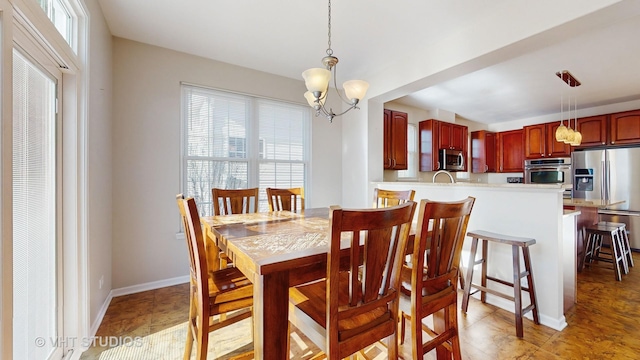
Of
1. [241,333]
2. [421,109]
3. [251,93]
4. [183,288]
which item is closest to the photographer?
[241,333]

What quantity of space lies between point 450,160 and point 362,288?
4331 mm

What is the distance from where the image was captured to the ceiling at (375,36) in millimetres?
2117

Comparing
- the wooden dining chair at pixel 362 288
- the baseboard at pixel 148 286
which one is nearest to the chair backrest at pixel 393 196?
the wooden dining chair at pixel 362 288

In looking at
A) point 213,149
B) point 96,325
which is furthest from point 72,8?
point 96,325

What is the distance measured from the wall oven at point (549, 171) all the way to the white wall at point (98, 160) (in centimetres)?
675

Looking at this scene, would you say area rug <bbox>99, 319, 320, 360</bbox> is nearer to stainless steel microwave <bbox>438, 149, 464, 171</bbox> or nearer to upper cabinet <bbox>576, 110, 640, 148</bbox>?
stainless steel microwave <bbox>438, 149, 464, 171</bbox>

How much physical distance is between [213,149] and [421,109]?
371 centimetres

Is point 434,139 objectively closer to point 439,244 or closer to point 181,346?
point 439,244

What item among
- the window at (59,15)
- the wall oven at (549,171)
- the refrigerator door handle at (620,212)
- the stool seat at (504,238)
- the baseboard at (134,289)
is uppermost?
the window at (59,15)

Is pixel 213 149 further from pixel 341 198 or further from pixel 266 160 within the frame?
pixel 341 198

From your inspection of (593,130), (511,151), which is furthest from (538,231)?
(511,151)

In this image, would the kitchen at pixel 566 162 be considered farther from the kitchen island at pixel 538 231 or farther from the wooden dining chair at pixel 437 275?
the wooden dining chair at pixel 437 275

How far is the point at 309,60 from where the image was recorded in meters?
3.11

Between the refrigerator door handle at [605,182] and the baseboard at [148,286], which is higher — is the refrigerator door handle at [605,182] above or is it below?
above
